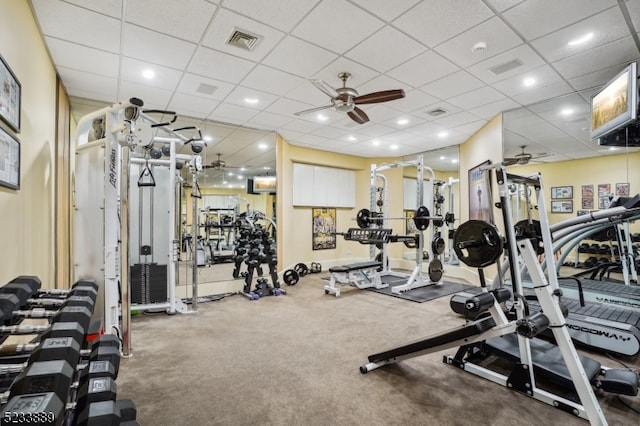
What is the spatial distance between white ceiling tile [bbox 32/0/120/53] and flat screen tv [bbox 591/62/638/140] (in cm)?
468

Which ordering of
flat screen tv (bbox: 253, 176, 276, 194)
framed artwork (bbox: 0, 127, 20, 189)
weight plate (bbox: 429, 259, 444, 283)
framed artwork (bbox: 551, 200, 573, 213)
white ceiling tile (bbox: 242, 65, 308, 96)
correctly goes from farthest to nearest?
Result: flat screen tv (bbox: 253, 176, 276, 194) → weight plate (bbox: 429, 259, 444, 283) → framed artwork (bbox: 551, 200, 573, 213) → white ceiling tile (bbox: 242, 65, 308, 96) → framed artwork (bbox: 0, 127, 20, 189)

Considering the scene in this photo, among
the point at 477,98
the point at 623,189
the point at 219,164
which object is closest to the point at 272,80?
the point at 219,164

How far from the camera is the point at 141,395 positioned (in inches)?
85.9

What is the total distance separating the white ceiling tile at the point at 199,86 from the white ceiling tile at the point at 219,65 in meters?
0.13

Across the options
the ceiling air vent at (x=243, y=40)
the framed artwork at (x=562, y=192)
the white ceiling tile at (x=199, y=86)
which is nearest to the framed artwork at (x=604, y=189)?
the framed artwork at (x=562, y=192)

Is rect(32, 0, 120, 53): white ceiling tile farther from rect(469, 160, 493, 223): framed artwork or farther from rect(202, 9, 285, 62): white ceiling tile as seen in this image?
rect(469, 160, 493, 223): framed artwork

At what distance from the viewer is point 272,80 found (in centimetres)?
374

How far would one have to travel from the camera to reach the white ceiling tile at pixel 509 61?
10.1 feet

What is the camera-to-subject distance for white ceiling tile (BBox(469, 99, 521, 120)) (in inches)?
173

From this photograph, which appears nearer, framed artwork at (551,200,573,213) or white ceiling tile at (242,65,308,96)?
white ceiling tile at (242,65,308,96)

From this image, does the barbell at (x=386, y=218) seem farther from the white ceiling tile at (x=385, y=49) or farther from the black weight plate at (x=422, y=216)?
the white ceiling tile at (x=385, y=49)

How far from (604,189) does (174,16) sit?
494 centimetres

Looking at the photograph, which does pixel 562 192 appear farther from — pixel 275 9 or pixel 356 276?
pixel 275 9

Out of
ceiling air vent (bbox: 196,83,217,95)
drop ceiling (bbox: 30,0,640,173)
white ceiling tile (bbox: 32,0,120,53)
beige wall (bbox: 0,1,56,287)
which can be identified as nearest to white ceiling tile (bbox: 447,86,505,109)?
drop ceiling (bbox: 30,0,640,173)
